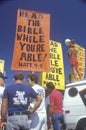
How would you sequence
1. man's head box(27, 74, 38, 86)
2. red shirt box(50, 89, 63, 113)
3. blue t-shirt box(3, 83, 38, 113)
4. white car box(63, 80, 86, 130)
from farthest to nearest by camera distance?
white car box(63, 80, 86, 130) → red shirt box(50, 89, 63, 113) → man's head box(27, 74, 38, 86) → blue t-shirt box(3, 83, 38, 113)

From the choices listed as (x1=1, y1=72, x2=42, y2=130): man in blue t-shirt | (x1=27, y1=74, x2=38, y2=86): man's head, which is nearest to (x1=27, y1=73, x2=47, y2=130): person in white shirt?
(x1=27, y1=74, x2=38, y2=86): man's head

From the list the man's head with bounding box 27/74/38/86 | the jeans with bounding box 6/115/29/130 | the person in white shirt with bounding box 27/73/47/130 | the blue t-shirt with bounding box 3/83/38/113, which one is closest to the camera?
the jeans with bounding box 6/115/29/130

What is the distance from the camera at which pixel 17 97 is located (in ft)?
28.8

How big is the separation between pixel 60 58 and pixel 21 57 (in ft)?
17.9

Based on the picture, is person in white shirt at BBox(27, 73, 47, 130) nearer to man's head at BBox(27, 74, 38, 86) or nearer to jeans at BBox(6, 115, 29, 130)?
man's head at BBox(27, 74, 38, 86)

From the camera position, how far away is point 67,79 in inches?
720

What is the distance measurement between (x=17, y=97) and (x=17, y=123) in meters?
0.43

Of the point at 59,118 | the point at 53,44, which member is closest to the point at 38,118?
the point at 59,118

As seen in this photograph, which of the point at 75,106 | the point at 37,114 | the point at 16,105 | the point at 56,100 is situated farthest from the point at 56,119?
the point at 16,105

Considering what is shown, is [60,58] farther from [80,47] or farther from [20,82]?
[20,82]

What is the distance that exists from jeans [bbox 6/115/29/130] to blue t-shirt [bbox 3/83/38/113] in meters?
0.12

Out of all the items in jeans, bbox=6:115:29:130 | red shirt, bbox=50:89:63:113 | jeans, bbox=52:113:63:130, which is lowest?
jeans, bbox=6:115:29:130

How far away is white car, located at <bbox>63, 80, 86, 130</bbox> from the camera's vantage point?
13.9 m

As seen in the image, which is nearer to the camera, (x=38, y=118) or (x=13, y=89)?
(x=13, y=89)
